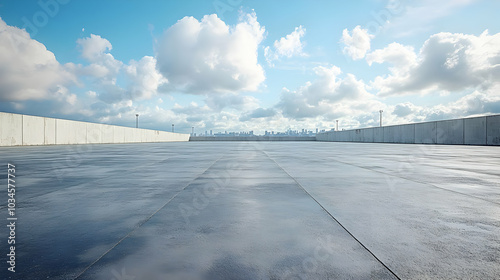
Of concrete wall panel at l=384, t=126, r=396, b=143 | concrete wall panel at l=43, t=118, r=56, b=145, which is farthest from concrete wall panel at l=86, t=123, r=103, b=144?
concrete wall panel at l=384, t=126, r=396, b=143

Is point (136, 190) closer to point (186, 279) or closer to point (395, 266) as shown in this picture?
point (186, 279)

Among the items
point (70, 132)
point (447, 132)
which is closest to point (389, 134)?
point (447, 132)

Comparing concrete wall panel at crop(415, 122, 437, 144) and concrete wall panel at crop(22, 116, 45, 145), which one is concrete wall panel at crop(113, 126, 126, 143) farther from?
concrete wall panel at crop(415, 122, 437, 144)

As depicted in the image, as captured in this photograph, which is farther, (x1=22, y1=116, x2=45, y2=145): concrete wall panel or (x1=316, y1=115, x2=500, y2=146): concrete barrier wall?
(x1=316, y1=115, x2=500, y2=146): concrete barrier wall

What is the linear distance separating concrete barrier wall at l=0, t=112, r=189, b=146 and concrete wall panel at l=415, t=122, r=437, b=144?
129 ft

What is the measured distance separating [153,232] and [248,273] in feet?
3.60

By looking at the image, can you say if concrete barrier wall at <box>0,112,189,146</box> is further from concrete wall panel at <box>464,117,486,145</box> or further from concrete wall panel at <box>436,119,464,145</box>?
concrete wall panel at <box>464,117,486,145</box>

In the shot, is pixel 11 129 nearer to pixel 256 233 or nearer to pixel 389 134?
pixel 256 233

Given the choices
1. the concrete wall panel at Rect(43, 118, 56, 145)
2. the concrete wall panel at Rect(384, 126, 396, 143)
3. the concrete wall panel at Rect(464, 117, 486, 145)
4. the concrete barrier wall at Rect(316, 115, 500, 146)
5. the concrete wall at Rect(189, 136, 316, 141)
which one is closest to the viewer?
the concrete barrier wall at Rect(316, 115, 500, 146)

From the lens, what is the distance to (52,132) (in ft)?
86.8

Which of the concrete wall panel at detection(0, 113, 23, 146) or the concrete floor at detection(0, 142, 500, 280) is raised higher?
the concrete wall panel at detection(0, 113, 23, 146)

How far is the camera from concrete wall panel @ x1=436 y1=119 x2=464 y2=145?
28145mm

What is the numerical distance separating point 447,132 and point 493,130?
532cm

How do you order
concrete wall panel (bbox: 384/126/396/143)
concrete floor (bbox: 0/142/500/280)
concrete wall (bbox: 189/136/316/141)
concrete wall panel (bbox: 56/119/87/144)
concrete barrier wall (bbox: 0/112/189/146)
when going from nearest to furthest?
concrete floor (bbox: 0/142/500/280) → concrete barrier wall (bbox: 0/112/189/146) → concrete wall panel (bbox: 56/119/87/144) → concrete wall panel (bbox: 384/126/396/143) → concrete wall (bbox: 189/136/316/141)
